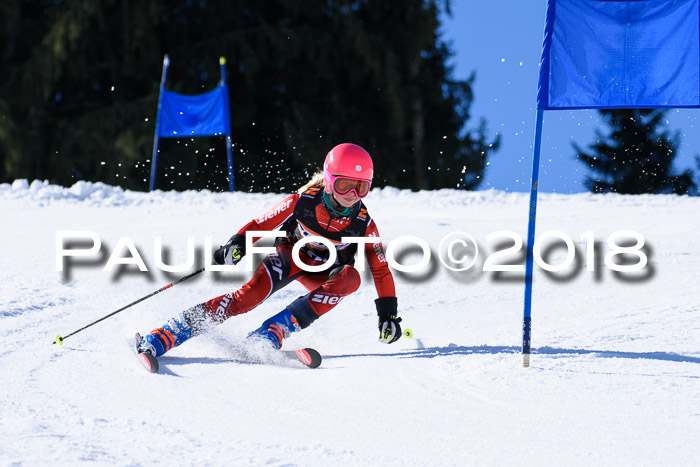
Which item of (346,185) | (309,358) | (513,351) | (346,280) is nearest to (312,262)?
(346,280)

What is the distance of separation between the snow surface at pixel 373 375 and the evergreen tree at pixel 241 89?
9.59m

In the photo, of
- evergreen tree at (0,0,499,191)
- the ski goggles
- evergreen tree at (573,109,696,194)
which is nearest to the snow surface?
the ski goggles

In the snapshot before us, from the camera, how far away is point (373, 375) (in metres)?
4.00

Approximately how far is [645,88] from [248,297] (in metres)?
2.21

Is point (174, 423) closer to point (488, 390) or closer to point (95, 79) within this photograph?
point (488, 390)

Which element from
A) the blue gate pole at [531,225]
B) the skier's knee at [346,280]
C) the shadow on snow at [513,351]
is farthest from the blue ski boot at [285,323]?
the blue gate pole at [531,225]

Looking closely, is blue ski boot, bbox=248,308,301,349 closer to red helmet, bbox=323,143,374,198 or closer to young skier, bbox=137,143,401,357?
young skier, bbox=137,143,401,357

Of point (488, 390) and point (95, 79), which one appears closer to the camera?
point (488, 390)

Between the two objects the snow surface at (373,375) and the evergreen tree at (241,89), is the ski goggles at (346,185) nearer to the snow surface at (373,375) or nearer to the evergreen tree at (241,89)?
the snow surface at (373,375)

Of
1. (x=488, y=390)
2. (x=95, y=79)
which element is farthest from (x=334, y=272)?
(x=95, y=79)

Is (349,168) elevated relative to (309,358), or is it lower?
elevated

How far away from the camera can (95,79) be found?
742 inches

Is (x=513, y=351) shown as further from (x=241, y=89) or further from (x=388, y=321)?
(x=241, y=89)

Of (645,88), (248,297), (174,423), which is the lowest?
(174,423)
